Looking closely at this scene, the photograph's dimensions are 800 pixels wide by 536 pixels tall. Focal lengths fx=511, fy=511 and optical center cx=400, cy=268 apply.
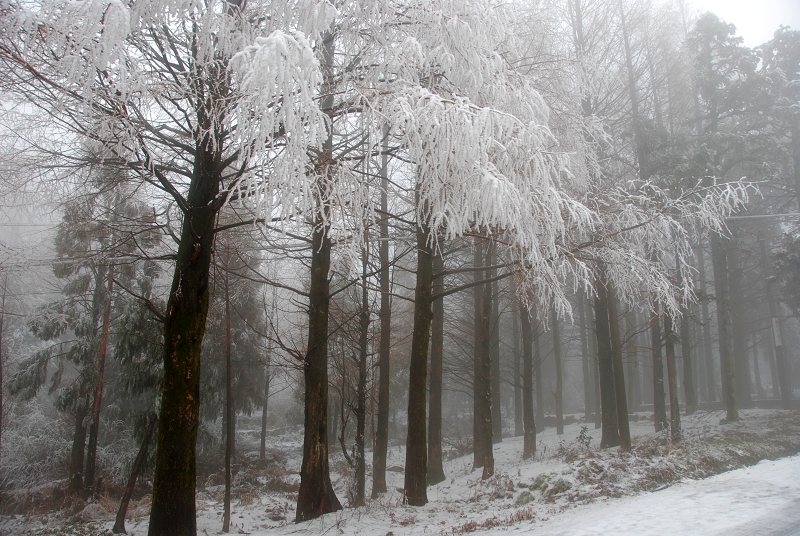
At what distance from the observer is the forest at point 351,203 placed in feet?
14.5

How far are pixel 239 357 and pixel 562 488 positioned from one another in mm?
14740

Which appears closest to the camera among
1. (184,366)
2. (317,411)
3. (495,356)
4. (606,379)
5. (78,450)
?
(184,366)

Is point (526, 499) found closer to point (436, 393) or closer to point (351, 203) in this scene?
point (436, 393)

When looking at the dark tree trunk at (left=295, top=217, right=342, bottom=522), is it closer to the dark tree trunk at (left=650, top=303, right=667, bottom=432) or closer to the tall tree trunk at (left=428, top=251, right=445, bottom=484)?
the tall tree trunk at (left=428, top=251, right=445, bottom=484)

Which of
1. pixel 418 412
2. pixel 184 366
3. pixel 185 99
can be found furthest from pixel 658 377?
pixel 185 99

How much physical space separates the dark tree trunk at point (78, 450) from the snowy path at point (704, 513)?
13.4m

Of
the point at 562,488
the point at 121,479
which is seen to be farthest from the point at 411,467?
the point at 121,479

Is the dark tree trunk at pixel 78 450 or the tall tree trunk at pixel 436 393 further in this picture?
the dark tree trunk at pixel 78 450

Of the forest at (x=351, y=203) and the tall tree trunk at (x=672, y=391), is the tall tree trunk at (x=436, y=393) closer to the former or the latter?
the forest at (x=351, y=203)

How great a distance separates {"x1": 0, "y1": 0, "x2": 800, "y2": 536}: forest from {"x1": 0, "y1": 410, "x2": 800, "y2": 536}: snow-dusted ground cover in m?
0.10

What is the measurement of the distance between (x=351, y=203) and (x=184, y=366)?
8.64ft

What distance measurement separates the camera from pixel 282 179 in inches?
153

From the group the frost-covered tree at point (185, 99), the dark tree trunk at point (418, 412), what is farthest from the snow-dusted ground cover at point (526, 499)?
the frost-covered tree at point (185, 99)

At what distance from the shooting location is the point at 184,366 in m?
5.53
